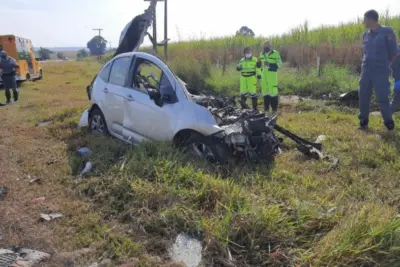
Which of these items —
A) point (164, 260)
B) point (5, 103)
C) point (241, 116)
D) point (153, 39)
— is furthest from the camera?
point (5, 103)

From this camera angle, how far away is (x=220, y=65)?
54.3 ft

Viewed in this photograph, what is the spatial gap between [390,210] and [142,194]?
7.79 feet

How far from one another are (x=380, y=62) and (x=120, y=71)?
4.36 m

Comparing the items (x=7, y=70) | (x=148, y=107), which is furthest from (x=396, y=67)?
(x=7, y=70)

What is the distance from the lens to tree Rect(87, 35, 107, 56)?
7139 centimetres

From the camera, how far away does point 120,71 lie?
615 cm

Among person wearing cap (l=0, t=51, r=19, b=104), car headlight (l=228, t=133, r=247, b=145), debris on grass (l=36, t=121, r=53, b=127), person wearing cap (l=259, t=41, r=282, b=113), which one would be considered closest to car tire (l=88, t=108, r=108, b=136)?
debris on grass (l=36, t=121, r=53, b=127)

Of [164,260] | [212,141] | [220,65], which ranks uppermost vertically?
[220,65]

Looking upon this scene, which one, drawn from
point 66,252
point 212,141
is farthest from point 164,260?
point 212,141

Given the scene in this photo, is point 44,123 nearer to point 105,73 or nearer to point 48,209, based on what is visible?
point 105,73

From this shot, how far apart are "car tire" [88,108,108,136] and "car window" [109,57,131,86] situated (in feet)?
2.41

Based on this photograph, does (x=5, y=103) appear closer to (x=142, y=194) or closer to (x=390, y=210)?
(x=142, y=194)

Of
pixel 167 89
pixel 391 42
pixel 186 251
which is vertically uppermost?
pixel 391 42

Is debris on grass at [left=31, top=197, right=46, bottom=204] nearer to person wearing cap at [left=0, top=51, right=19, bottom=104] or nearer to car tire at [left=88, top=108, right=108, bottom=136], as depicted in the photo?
car tire at [left=88, top=108, right=108, bottom=136]
